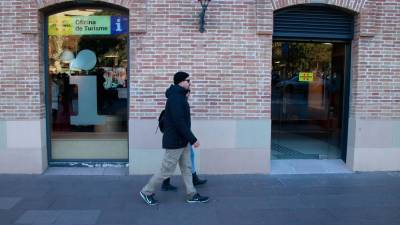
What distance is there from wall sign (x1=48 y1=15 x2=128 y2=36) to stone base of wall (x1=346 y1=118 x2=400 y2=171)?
16.0 feet

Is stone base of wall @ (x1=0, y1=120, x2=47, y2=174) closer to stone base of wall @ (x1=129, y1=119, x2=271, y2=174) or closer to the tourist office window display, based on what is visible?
the tourist office window display

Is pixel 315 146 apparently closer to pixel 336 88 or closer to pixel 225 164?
pixel 336 88

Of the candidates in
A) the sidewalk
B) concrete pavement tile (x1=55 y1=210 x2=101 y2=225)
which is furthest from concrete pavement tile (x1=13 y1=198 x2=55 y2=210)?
concrete pavement tile (x1=55 y1=210 x2=101 y2=225)

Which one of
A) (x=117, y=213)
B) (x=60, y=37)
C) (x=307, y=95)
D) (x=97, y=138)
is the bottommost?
(x=117, y=213)

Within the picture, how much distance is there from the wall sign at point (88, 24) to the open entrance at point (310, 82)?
3004mm

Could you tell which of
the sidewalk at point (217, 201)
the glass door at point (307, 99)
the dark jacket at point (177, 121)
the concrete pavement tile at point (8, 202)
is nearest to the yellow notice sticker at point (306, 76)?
the glass door at point (307, 99)

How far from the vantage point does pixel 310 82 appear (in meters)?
8.98

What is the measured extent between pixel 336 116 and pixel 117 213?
5.34 metres

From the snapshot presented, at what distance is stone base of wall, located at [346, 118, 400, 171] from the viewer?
A: 8.02 m

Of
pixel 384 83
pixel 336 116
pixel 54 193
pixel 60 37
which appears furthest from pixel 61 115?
pixel 384 83

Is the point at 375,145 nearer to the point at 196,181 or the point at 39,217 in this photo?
the point at 196,181

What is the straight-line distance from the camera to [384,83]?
803cm

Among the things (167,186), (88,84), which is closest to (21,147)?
(88,84)

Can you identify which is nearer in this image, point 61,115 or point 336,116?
point 61,115
